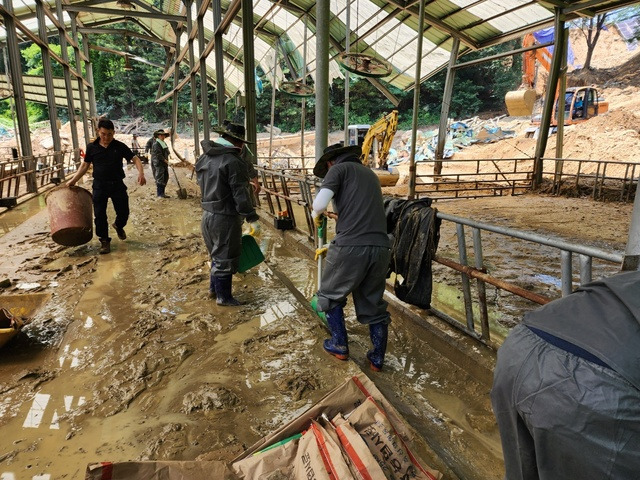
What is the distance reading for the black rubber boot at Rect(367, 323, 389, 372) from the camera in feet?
10.1

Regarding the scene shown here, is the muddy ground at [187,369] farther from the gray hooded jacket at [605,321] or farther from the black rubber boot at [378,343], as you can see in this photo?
the gray hooded jacket at [605,321]

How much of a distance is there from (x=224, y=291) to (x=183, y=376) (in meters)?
1.36

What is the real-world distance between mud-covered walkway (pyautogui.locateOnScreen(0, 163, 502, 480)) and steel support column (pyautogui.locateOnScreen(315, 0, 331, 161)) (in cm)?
262

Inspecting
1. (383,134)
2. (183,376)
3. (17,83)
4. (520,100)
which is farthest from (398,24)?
(183,376)

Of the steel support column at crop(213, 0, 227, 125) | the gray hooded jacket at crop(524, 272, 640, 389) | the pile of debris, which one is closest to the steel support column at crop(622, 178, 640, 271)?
the gray hooded jacket at crop(524, 272, 640, 389)

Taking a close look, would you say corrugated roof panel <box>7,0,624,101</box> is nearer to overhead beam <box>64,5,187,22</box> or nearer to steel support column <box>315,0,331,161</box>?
overhead beam <box>64,5,187,22</box>

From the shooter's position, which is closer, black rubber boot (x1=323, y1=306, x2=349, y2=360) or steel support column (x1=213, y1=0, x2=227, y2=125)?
black rubber boot (x1=323, y1=306, x2=349, y2=360)

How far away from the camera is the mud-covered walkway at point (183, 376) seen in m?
2.24

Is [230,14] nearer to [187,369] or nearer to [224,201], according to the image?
[224,201]

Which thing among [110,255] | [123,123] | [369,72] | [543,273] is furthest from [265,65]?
[123,123]

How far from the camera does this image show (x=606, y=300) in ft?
3.40

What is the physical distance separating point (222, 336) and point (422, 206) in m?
2.08

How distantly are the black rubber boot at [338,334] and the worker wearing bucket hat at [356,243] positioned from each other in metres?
0.04

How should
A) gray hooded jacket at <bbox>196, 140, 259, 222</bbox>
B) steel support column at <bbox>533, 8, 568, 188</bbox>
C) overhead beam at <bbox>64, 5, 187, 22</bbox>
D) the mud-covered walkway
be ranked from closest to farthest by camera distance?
the mud-covered walkway < gray hooded jacket at <bbox>196, 140, 259, 222</bbox> < steel support column at <bbox>533, 8, 568, 188</bbox> < overhead beam at <bbox>64, 5, 187, 22</bbox>
